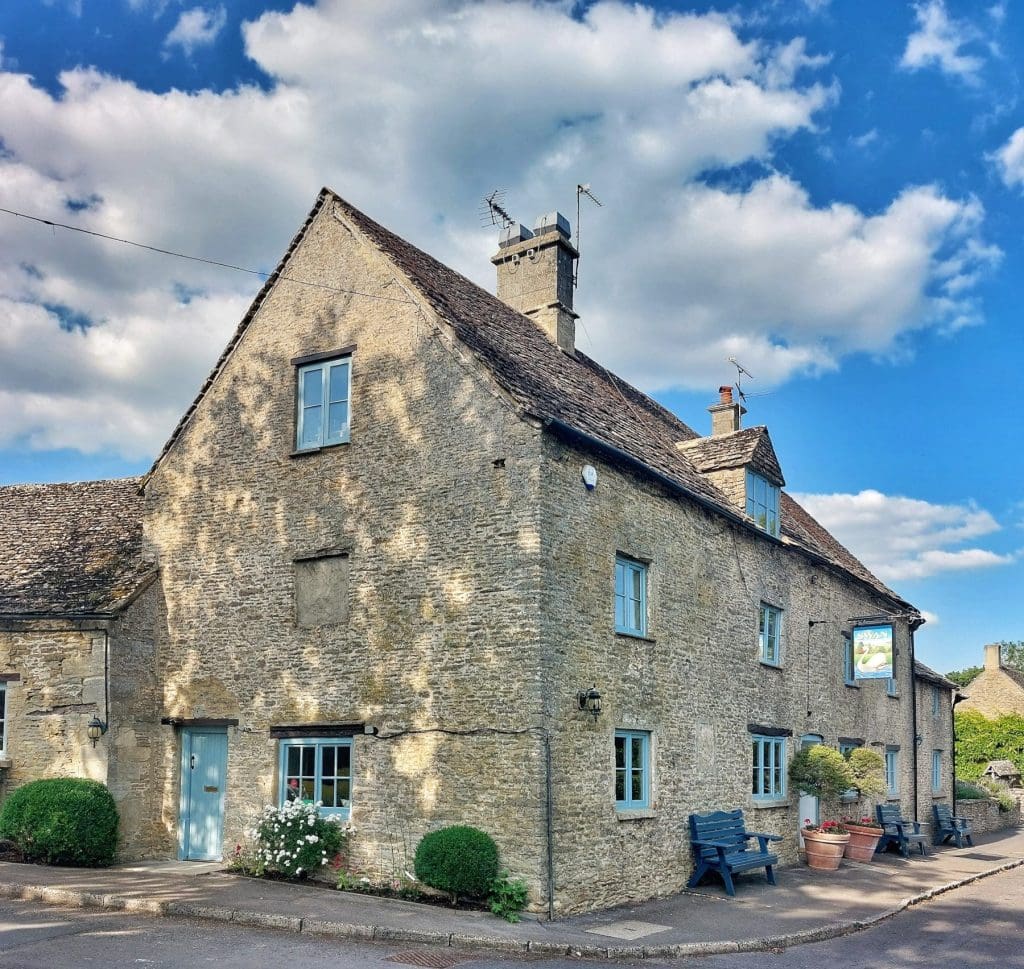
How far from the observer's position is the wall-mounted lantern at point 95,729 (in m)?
16.0

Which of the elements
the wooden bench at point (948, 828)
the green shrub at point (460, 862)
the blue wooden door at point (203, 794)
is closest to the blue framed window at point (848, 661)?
the wooden bench at point (948, 828)

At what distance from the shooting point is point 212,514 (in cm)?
1725

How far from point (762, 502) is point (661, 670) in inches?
223

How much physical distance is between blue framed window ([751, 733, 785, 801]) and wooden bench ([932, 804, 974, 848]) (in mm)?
9908

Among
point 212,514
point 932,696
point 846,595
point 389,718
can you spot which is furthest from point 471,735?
point 932,696

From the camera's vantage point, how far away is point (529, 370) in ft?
55.1

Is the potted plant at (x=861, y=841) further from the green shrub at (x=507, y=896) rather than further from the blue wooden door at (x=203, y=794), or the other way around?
the blue wooden door at (x=203, y=794)

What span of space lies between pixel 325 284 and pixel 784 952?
1161 cm

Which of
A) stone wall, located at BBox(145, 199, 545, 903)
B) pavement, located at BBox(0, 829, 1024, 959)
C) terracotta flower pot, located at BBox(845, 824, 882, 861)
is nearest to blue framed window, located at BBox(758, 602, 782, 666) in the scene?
terracotta flower pot, located at BBox(845, 824, 882, 861)

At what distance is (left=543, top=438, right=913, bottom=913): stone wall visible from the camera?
554 inches

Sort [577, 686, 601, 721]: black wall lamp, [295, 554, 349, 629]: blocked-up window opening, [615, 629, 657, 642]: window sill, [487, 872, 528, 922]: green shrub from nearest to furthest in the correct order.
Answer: [487, 872, 528, 922]: green shrub
[577, 686, 601, 721]: black wall lamp
[615, 629, 657, 642]: window sill
[295, 554, 349, 629]: blocked-up window opening

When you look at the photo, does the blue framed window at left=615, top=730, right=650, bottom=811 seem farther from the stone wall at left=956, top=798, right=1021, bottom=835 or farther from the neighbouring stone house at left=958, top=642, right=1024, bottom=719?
the neighbouring stone house at left=958, top=642, right=1024, bottom=719

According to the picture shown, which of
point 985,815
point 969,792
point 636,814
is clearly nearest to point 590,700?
point 636,814

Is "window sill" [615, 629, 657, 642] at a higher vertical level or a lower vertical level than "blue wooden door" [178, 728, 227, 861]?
higher
